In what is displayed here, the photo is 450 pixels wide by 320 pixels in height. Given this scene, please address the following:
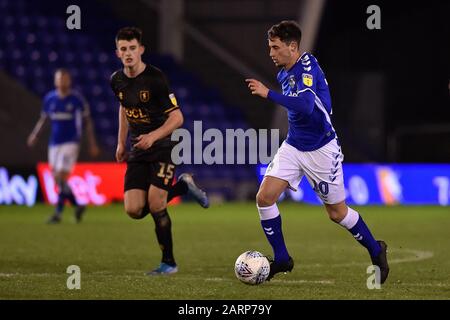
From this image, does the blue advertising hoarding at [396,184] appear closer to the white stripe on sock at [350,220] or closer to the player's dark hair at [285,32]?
the white stripe on sock at [350,220]

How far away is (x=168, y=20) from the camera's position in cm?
2339

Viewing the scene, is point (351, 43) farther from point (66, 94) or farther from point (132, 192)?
point (132, 192)

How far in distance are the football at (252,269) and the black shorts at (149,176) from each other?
1274mm

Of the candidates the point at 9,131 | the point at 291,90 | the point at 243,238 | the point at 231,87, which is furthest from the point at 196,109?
the point at 291,90

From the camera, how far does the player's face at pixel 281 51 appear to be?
7387 mm

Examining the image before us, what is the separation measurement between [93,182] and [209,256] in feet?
29.7

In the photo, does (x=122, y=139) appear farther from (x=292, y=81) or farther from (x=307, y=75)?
(x=307, y=75)

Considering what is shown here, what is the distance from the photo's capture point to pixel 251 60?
920 inches

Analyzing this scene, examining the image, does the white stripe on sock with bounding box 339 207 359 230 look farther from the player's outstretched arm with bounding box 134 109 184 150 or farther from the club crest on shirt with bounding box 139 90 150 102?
the club crest on shirt with bounding box 139 90 150 102

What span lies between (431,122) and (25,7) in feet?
31.1

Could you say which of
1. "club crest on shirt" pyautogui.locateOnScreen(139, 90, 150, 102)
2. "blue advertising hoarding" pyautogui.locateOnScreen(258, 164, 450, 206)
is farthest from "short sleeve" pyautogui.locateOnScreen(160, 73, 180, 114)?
"blue advertising hoarding" pyautogui.locateOnScreen(258, 164, 450, 206)

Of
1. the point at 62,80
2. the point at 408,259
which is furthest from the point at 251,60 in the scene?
the point at 408,259

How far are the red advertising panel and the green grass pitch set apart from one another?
6.22 ft

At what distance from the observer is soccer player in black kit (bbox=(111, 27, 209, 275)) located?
8230mm
